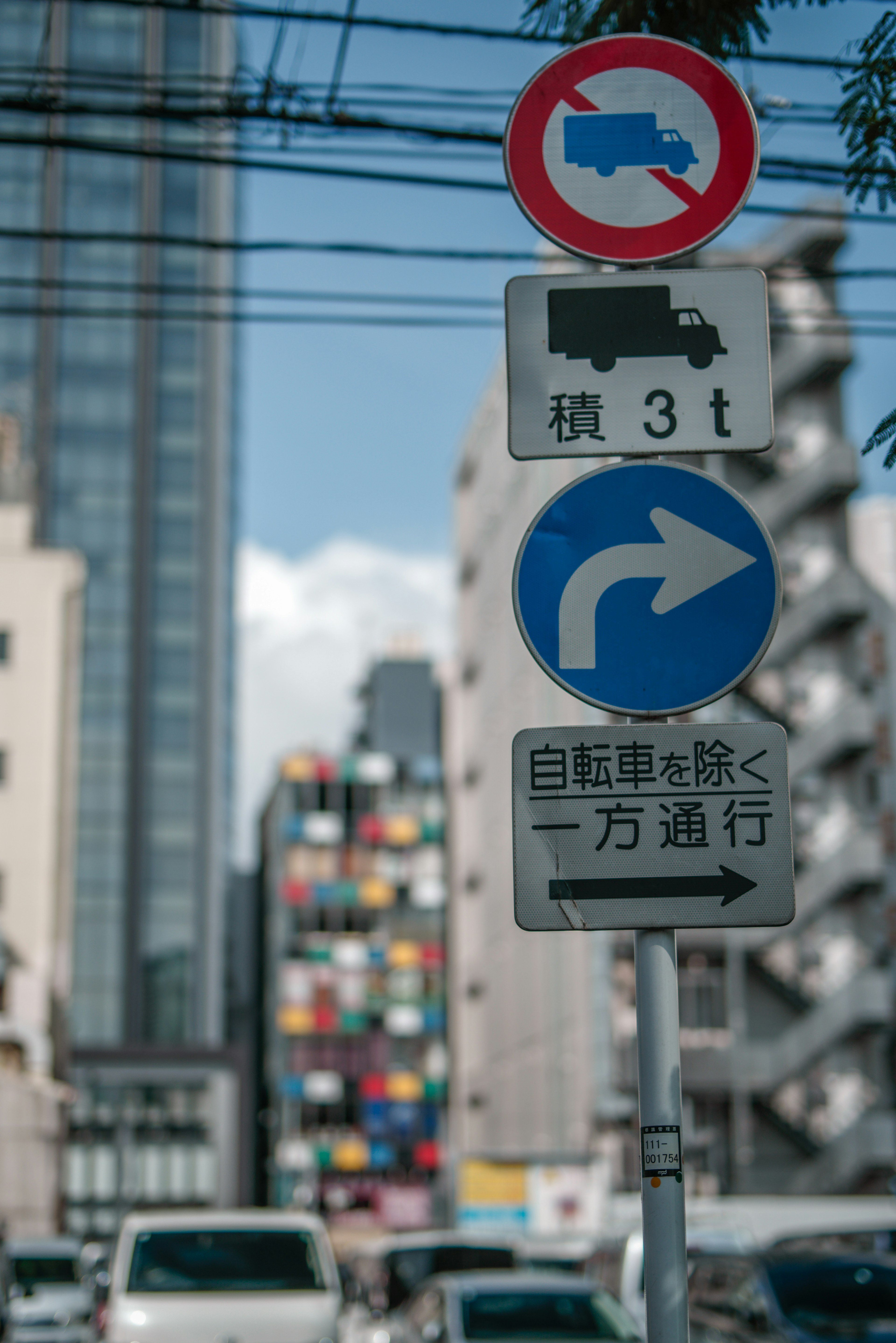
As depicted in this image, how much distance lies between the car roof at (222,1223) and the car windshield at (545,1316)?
4.53 ft

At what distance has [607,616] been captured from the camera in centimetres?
384

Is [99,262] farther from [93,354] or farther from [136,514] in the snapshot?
[136,514]

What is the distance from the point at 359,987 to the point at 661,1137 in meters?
80.2

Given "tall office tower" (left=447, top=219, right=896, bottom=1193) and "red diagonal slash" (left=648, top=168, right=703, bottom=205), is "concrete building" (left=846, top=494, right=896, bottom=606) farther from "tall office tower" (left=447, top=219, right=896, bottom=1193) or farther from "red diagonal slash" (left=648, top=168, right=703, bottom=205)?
"red diagonal slash" (left=648, top=168, right=703, bottom=205)

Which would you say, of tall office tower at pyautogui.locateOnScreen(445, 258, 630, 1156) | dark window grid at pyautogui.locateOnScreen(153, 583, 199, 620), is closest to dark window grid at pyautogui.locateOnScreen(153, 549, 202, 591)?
dark window grid at pyautogui.locateOnScreen(153, 583, 199, 620)

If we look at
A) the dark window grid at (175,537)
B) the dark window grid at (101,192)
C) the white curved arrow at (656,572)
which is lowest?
the white curved arrow at (656,572)

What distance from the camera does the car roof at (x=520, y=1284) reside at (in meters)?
12.9

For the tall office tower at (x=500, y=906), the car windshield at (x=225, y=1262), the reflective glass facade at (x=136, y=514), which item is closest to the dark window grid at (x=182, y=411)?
the reflective glass facade at (x=136, y=514)

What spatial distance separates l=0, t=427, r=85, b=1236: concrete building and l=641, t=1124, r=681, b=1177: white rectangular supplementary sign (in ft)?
149

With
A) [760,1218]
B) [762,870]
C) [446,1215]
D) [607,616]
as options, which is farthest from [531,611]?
[446,1215]

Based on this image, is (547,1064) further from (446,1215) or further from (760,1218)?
(446,1215)

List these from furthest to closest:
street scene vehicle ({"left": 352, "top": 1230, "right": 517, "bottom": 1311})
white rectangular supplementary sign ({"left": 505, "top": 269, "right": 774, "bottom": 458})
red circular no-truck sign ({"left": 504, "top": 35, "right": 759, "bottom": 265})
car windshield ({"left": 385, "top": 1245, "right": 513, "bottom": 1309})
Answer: car windshield ({"left": 385, "top": 1245, "right": 513, "bottom": 1309}) → street scene vehicle ({"left": 352, "top": 1230, "right": 517, "bottom": 1311}) → red circular no-truck sign ({"left": 504, "top": 35, "right": 759, "bottom": 265}) → white rectangular supplementary sign ({"left": 505, "top": 269, "right": 774, "bottom": 458})

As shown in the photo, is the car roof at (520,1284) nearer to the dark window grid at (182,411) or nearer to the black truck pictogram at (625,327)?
the black truck pictogram at (625,327)

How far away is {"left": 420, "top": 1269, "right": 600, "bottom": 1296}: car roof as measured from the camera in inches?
508
